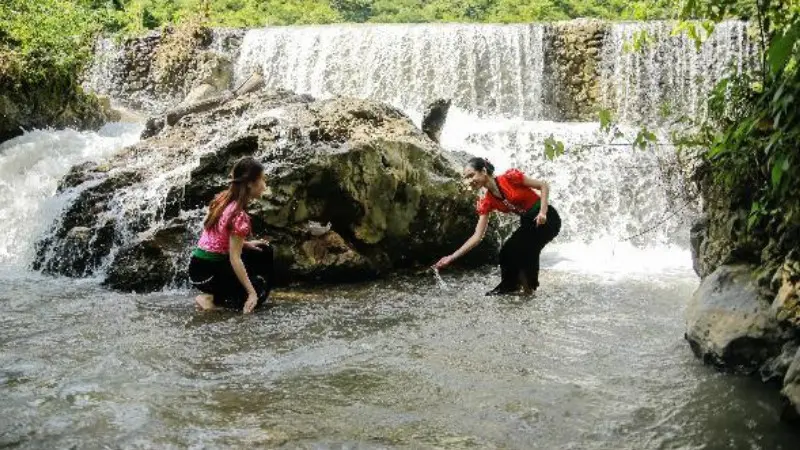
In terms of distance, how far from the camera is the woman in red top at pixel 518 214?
6.95 metres

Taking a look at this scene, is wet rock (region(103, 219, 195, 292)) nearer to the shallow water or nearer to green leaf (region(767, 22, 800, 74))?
the shallow water

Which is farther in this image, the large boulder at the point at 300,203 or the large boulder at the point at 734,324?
the large boulder at the point at 300,203

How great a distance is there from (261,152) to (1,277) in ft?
10.9

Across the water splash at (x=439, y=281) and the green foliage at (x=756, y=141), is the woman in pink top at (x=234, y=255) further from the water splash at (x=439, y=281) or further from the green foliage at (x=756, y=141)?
the green foliage at (x=756, y=141)

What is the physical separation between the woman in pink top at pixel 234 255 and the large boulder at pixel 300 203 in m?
1.09

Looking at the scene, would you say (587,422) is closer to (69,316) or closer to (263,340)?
(263,340)

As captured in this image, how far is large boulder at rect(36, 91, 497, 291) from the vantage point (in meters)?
7.82

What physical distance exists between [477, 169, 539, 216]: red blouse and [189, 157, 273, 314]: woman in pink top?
2.13m

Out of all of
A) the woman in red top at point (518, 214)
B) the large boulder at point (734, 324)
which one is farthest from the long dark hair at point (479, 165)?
the large boulder at point (734, 324)

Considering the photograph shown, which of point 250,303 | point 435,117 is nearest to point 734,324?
point 250,303

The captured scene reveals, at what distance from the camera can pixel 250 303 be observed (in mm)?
6363

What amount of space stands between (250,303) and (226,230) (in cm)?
68

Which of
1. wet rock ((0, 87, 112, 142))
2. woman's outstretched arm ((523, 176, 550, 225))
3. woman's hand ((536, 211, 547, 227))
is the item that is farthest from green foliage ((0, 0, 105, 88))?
woman's hand ((536, 211, 547, 227))

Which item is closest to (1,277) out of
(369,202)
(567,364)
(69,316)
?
(69,316)
